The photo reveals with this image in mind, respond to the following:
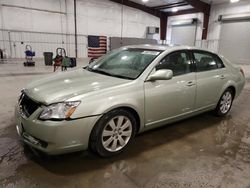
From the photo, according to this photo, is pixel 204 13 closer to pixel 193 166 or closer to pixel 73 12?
pixel 73 12

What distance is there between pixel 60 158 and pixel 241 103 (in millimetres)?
4085

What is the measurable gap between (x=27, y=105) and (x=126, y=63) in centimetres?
132

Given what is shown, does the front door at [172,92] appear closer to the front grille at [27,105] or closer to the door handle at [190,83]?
the door handle at [190,83]

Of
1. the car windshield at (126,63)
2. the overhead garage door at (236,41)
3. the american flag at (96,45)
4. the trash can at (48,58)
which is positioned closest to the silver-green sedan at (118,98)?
the car windshield at (126,63)

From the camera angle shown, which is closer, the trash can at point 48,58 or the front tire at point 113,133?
the front tire at point 113,133

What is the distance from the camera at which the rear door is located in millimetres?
2931

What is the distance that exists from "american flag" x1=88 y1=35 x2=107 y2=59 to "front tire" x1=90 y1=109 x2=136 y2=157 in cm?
1135

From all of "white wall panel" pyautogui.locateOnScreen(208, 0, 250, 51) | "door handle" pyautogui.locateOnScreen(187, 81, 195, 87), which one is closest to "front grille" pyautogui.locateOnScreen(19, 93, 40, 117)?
"door handle" pyautogui.locateOnScreen(187, 81, 195, 87)

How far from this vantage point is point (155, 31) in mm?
15406

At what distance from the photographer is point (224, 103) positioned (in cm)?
352

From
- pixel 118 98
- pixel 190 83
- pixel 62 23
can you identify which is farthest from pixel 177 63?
pixel 62 23

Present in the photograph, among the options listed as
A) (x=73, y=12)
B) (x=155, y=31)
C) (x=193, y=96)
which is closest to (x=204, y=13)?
(x=155, y=31)

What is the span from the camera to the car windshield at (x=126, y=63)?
8.08ft

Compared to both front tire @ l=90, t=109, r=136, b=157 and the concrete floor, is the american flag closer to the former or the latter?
the concrete floor
